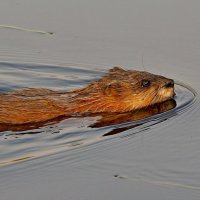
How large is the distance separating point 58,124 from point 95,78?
1471mm

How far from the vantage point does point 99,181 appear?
4.62 meters

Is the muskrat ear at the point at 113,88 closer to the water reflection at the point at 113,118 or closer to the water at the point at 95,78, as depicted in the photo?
the water reflection at the point at 113,118

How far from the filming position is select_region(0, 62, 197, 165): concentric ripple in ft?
17.7

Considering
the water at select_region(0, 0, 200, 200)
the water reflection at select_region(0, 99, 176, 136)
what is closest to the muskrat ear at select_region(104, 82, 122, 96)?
the water reflection at select_region(0, 99, 176, 136)

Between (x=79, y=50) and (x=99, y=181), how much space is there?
3428 millimetres

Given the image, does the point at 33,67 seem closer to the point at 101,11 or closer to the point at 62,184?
the point at 101,11

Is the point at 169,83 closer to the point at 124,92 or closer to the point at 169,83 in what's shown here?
the point at 169,83

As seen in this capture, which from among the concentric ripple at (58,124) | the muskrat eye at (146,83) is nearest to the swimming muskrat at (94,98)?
the muskrat eye at (146,83)

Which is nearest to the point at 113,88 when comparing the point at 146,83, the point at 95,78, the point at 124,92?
the point at 124,92

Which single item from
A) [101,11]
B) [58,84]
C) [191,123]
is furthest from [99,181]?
[101,11]

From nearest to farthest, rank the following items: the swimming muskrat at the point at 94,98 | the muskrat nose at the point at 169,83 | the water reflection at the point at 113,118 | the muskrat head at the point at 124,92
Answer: the water reflection at the point at 113,118, the swimming muskrat at the point at 94,98, the muskrat head at the point at 124,92, the muskrat nose at the point at 169,83

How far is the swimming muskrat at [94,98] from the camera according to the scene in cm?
606

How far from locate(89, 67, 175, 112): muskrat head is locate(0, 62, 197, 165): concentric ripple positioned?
0.20m

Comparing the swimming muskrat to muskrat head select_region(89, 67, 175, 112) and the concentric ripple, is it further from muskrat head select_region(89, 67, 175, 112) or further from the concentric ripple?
the concentric ripple
